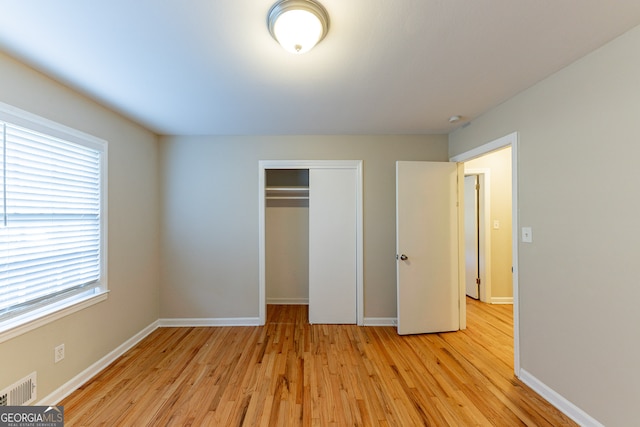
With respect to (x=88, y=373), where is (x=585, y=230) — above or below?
above

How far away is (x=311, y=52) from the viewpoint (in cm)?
159

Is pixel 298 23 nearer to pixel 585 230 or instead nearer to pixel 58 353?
pixel 585 230

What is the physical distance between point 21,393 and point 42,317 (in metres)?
0.46

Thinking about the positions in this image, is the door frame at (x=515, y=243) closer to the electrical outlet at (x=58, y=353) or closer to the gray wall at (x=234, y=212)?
the gray wall at (x=234, y=212)

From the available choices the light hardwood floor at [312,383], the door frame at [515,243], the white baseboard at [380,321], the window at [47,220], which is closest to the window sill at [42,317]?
the window at [47,220]

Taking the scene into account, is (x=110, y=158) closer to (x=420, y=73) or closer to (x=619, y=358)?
(x=420, y=73)

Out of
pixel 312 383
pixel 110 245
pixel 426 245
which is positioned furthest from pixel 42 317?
pixel 426 245

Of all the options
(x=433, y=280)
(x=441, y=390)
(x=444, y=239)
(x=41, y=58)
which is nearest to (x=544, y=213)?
(x=444, y=239)

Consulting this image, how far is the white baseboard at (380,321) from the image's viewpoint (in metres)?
3.23

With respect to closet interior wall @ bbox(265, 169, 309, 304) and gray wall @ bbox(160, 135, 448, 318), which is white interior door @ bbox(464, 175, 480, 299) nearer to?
gray wall @ bbox(160, 135, 448, 318)

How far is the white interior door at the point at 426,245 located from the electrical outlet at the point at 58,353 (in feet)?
10.1

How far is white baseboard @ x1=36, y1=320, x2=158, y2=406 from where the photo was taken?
1844mm

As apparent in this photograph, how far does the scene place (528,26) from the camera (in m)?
1.37

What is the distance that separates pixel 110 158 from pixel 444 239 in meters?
3.67
